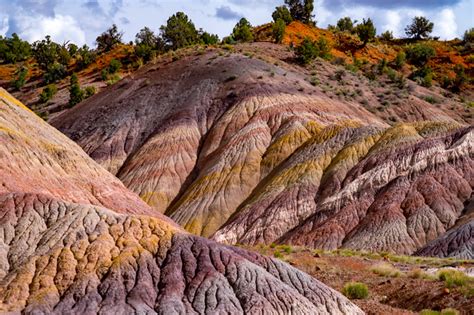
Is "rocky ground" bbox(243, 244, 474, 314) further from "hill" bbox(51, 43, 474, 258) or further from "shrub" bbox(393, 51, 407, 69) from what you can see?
"shrub" bbox(393, 51, 407, 69)

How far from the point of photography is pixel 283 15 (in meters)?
104

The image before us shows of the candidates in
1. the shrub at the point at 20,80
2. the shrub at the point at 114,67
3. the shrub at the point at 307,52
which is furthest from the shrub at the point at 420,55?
the shrub at the point at 20,80

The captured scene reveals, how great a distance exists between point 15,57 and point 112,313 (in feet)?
333

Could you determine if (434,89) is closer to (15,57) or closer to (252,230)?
(252,230)

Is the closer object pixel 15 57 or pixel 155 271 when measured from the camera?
pixel 155 271

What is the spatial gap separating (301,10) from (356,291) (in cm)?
9045

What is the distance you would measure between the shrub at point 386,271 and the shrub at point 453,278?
2196 millimetres

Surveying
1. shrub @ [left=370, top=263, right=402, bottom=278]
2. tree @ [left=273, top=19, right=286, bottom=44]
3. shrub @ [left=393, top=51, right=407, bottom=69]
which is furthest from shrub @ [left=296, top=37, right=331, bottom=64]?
shrub @ [left=370, top=263, right=402, bottom=278]

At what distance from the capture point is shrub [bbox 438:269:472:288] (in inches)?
945

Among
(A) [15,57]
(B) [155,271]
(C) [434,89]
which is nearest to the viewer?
(B) [155,271]

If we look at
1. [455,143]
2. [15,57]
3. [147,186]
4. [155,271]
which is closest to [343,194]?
[455,143]

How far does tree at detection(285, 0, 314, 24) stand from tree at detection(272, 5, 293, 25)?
17.0 feet

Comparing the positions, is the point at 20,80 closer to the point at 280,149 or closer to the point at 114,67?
the point at 114,67

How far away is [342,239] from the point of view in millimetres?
44812
